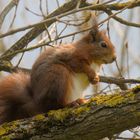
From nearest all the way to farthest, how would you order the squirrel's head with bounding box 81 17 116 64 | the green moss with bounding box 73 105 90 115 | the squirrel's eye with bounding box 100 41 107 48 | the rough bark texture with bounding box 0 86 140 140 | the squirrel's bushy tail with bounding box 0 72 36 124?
1. the rough bark texture with bounding box 0 86 140 140
2. the green moss with bounding box 73 105 90 115
3. the squirrel's bushy tail with bounding box 0 72 36 124
4. the squirrel's head with bounding box 81 17 116 64
5. the squirrel's eye with bounding box 100 41 107 48

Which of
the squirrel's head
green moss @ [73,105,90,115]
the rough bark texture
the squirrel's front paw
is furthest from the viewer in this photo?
the squirrel's head

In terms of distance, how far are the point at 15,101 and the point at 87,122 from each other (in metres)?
0.93

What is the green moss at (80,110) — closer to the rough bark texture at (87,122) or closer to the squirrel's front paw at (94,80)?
the rough bark texture at (87,122)

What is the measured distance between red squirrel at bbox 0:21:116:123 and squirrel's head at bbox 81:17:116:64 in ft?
Result: 0.82

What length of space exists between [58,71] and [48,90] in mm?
161

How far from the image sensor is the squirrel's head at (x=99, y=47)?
155 inches

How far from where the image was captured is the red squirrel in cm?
317

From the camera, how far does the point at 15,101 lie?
333 centimetres

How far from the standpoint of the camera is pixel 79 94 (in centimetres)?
347

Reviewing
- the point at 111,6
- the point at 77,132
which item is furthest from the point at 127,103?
the point at 111,6

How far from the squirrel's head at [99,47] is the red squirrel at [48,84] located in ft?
0.82

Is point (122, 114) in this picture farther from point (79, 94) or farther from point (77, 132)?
point (79, 94)

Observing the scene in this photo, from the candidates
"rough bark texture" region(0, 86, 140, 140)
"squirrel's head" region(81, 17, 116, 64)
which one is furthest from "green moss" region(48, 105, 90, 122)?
"squirrel's head" region(81, 17, 116, 64)

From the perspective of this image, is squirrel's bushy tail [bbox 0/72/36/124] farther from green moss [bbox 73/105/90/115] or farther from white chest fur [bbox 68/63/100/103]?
green moss [bbox 73/105/90/115]
